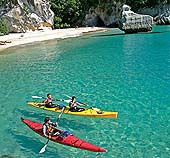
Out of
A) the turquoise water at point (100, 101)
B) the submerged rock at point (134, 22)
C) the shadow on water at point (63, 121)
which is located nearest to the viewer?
the turquoise water at point (100, 101)

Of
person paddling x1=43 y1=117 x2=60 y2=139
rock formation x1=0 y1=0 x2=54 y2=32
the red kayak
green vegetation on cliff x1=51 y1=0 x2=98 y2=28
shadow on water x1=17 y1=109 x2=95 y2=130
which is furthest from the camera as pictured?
green vegetation on cliff x1=51 y1=0 x2=98 y2=28

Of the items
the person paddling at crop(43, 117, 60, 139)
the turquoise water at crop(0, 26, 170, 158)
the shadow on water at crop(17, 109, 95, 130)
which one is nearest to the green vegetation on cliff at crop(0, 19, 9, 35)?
the turquoise water at crop(0, 26, 170, 158)

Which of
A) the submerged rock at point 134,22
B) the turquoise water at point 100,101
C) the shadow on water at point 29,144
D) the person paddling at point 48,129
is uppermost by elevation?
the submerged rock at point 134,22

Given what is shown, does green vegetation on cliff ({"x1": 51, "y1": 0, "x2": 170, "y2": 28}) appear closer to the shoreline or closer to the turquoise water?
the shoreline

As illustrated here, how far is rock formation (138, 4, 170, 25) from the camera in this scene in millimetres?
81938

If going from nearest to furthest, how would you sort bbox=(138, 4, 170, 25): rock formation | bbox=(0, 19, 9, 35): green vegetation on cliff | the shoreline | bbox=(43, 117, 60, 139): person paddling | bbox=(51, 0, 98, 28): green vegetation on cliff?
bbox=(43, 117, 60, 139): person paddling → the shoreline → bbox=(0, 19, 9, 35): green vegetation on cliff → bbox=(138, 4, 170, 25): rock formation → bbox=(51, 0, 98, 28): green vegetation on cliff

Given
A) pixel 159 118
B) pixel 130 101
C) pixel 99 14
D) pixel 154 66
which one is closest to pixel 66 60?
pixel 154 66

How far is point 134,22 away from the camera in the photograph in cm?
5866

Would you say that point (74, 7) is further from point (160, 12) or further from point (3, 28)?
point (3, 28)

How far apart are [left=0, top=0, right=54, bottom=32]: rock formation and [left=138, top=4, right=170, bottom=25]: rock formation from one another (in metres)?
34.4

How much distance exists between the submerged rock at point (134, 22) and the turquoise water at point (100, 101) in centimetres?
2727

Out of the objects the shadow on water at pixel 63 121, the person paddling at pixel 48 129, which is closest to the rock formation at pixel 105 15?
the shadow on water at pixel 63 121

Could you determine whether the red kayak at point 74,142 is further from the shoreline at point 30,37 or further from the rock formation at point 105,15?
the rock formation at point 105,15

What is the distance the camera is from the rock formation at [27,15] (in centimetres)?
6556
